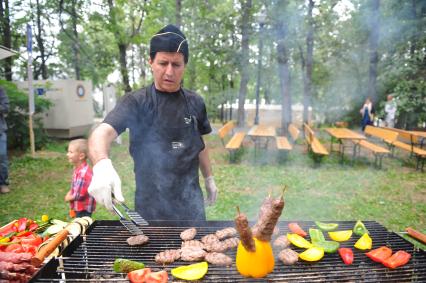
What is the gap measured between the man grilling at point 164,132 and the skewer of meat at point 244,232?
4.10 feet

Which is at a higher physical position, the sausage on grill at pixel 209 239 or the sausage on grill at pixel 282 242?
the sausage on grill at pixel 209 239

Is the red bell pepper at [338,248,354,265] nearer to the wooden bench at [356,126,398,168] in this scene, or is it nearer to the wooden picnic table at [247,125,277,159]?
the wooden picnic table at [247,125,277,159]

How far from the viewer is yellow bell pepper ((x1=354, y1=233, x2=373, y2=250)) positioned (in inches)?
93.5

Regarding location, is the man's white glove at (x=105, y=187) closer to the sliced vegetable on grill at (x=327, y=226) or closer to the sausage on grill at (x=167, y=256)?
the sausage on grill at (x=167, y=256)

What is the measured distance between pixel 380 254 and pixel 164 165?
6.32 ft

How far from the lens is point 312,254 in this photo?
2.24 metres

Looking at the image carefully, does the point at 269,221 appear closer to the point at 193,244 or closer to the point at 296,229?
the point at 193,244

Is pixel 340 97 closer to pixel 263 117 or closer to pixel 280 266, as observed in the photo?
pixel 263 117

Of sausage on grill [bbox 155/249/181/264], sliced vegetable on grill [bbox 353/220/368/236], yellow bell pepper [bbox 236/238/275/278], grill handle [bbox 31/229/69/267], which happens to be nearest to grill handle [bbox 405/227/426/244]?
sliced vegetable on grill [bbox 353/220/368/236]

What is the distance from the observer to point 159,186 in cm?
299

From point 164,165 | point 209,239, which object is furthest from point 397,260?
point 164,165

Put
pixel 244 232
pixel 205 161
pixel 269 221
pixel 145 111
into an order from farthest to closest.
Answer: pixel 205 161
pixel 145 111
pixel 269 221
pixel 244 232

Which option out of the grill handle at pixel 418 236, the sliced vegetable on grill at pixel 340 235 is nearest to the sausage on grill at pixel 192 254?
the sliced vegetable on grill at pixel 340 235

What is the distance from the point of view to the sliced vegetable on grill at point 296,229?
8.54 ft
